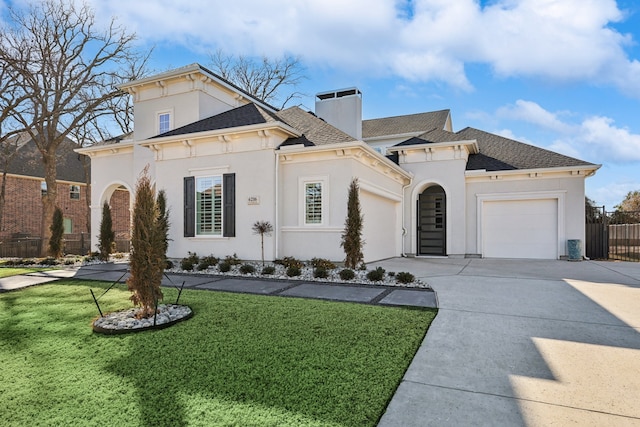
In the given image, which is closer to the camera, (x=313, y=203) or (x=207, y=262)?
(x=207, y=262)

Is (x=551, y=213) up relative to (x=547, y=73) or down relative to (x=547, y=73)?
down

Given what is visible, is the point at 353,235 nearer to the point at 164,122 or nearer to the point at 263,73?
the point at 164,122

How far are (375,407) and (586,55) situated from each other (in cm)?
1340

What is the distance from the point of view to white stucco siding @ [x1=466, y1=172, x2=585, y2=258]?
493 inches

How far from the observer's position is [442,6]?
8.19 metres

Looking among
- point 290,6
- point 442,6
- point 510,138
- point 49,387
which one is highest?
point 290,6

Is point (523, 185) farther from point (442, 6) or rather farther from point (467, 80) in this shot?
point (442, 6)

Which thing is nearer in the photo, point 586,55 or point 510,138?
point 586,55

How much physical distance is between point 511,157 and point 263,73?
1916 cm

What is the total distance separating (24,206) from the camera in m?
21.1

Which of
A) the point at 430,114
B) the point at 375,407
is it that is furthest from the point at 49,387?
the point at 430,114

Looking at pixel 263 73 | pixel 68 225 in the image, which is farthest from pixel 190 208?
pixel 263 73

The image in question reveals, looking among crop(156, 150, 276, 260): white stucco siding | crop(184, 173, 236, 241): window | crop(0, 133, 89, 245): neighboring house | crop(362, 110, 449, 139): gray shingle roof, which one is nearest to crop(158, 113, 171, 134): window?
crop(156, 150, 276, 260): white stucco siding

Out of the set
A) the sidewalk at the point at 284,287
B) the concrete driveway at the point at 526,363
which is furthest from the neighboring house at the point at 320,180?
the concrete driveway at the point at 526,363
